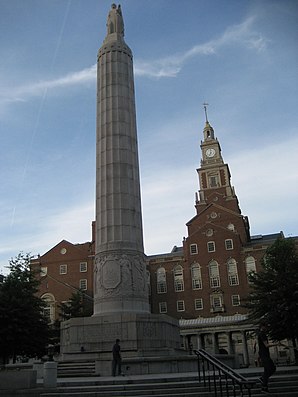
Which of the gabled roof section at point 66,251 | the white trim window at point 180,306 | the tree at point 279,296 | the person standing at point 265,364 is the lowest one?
the person standing at point 265,364

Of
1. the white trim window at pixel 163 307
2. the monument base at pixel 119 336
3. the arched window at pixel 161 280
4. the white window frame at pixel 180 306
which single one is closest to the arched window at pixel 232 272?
the white window frame at pixel 180 306

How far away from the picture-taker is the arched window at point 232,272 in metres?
56.8

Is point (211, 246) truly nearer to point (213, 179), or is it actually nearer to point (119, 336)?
point (213, 179)

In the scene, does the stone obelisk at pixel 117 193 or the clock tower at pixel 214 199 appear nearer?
the stone obelisk at pixel 117 193

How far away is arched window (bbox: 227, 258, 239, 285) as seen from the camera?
186 feet

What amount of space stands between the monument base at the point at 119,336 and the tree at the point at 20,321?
8.22 meters

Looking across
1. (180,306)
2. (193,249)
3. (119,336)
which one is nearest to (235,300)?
(180,306)

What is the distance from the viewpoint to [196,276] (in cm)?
5906

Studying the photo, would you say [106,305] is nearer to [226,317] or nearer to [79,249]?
[226,317]

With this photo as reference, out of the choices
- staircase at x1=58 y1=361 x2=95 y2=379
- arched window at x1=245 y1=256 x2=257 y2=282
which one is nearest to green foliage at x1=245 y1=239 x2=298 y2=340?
staircase at x1=58 y1=361 x2=95 y2=379

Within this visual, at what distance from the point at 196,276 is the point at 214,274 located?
251 cm

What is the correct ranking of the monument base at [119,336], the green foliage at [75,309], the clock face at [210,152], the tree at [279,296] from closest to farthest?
the monument base at [119,336] < the tree at [279,296] < the green foliage at [75,309] < the clock face at [210,152]

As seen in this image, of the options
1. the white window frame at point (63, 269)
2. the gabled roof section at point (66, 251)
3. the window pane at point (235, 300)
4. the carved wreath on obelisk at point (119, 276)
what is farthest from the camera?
the gabled roof section at point (66, 251)

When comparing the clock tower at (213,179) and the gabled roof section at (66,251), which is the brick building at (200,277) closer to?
the gabled roof section at (66,251)
